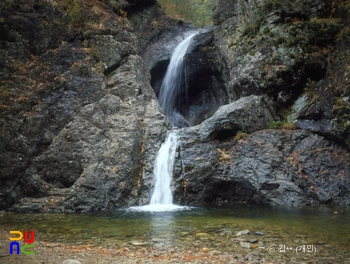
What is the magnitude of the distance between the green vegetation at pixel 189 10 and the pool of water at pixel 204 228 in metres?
22.4

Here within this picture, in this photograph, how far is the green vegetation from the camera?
95.3 feet

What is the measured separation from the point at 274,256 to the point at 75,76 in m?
11.2

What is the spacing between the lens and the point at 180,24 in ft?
81.3

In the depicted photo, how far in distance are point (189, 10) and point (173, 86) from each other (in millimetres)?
15154

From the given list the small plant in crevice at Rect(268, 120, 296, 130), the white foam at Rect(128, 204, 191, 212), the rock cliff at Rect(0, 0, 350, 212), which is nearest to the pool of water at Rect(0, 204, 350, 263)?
the white foam at Rect(128, 204, 191, 212)

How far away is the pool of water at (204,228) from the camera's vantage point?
5.71 meters

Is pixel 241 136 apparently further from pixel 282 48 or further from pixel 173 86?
pixel 173 86

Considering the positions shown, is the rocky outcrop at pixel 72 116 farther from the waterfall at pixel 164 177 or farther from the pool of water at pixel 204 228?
the pool of water at pixel 204 228

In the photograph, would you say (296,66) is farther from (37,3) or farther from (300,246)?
(37,3)

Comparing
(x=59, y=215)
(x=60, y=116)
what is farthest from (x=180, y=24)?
(x=59, y=215)

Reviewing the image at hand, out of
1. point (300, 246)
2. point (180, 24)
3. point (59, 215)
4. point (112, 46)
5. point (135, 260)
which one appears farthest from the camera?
point (180, 24)

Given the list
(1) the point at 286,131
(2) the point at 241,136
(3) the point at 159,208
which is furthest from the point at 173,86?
(3) the point at 159,208

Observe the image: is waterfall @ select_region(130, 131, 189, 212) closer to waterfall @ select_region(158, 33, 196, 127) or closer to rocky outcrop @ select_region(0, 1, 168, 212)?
rocky outcrop @ select_region(0, 1, 168, 212)

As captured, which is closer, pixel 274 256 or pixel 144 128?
pixel 274 256
